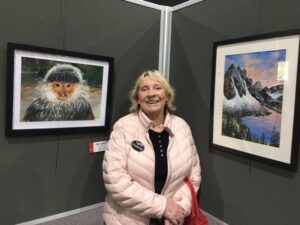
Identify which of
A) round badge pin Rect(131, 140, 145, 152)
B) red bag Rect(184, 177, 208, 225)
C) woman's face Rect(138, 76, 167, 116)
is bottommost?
red bag Rect(184, 177, 208, 225)

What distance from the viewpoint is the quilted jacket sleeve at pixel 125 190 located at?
1.22m

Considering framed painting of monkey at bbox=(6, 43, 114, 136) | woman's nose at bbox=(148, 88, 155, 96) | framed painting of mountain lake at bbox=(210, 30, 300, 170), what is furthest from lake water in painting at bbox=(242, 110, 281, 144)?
framed painting of monkey at bbox=(6, 43, 114, 136)

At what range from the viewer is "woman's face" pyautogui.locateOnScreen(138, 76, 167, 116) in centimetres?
138

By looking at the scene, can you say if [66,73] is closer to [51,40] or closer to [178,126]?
[51,40]

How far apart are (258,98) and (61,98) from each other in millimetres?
926

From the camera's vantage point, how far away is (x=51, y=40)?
1.34 m

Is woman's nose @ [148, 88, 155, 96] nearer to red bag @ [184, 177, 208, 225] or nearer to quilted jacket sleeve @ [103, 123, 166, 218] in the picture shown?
quilted jacket sleeve @ [103, 123, 166, 218]

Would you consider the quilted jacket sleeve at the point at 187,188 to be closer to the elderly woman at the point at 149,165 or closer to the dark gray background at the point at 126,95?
Result: the elderly woman at the point at 149,165

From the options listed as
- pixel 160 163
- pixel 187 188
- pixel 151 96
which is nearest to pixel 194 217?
pixel 187 188

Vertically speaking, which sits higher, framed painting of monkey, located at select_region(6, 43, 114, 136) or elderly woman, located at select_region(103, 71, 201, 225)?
framed painting of monkey, located at select_region(6, 43, 114, 136)

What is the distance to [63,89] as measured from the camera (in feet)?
4.60

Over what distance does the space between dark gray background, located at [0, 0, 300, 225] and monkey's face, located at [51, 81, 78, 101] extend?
0.18 m

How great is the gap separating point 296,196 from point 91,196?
1017mm

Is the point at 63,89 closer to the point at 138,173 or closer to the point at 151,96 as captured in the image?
the point at 151,96
